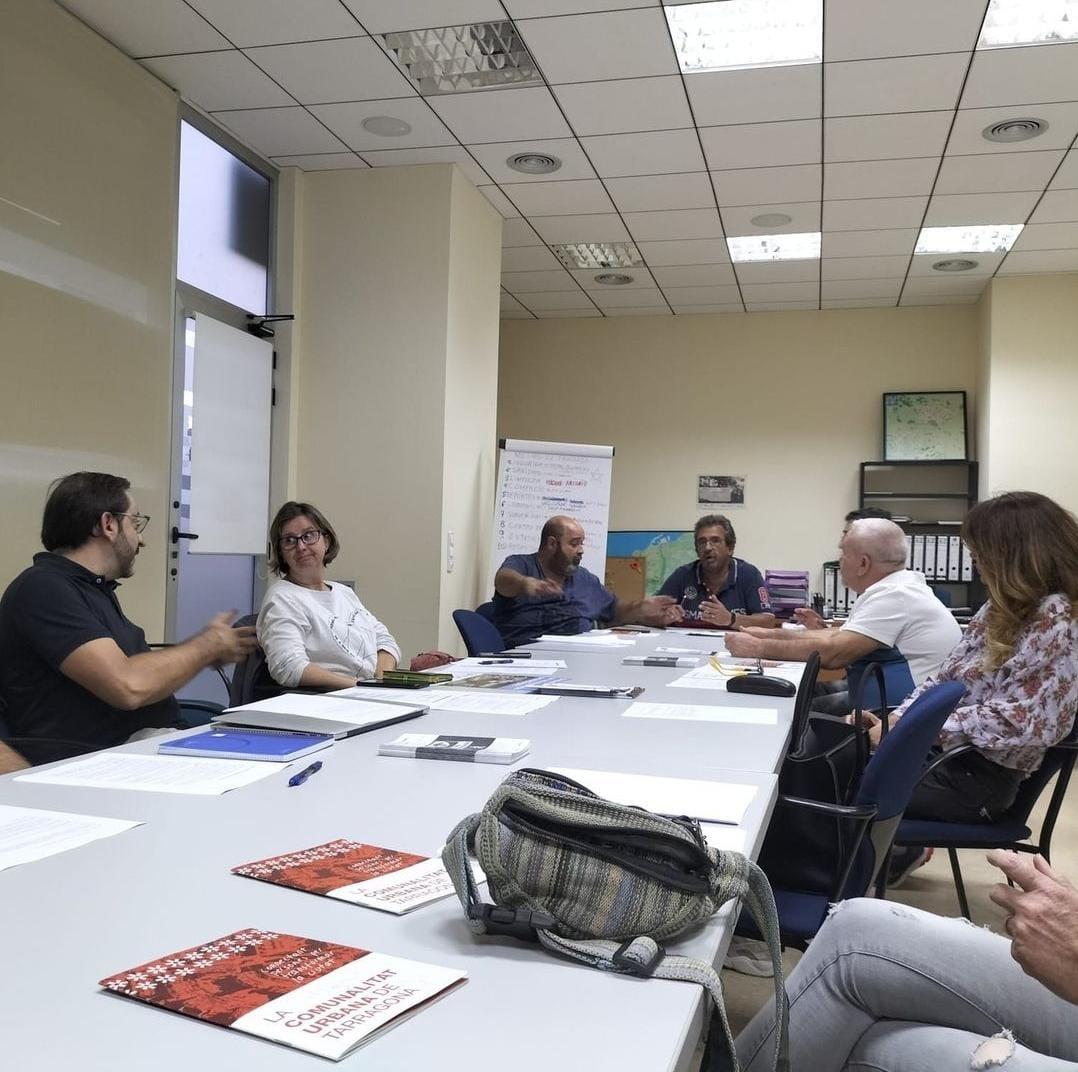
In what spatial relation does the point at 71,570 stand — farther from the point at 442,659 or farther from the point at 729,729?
the point at 729,729

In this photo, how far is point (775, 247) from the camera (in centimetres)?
630

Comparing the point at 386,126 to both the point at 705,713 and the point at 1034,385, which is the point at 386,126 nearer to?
the point at 705,713

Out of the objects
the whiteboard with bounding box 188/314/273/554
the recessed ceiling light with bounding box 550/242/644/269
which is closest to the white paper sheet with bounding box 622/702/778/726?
the whiteboard with bounding box 188/314/273/554

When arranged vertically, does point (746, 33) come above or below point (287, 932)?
above

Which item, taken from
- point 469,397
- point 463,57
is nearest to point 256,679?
point 463,57

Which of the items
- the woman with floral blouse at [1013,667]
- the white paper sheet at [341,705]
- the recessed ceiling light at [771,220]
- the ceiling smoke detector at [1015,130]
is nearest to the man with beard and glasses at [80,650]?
the white paper sheet at [341,705]

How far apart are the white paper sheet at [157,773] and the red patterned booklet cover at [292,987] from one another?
1.99ft

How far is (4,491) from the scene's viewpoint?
346 cm

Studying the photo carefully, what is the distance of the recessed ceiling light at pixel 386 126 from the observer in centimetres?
467

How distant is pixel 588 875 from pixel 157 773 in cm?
90

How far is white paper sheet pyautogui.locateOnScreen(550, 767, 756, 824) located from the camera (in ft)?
4.37

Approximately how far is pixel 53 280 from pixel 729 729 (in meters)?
3.08

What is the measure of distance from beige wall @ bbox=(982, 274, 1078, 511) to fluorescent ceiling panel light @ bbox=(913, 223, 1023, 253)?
673 mm

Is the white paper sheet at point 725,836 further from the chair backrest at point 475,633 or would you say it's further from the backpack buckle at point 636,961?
the chair backrest at point 475,633
